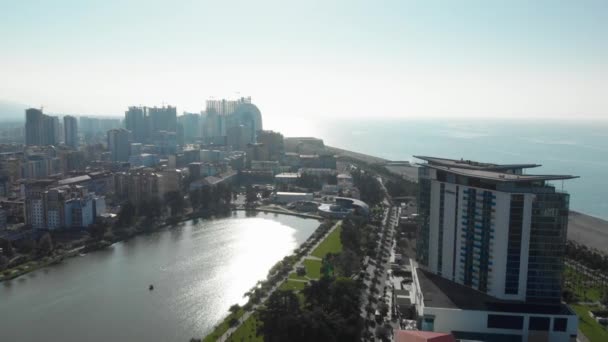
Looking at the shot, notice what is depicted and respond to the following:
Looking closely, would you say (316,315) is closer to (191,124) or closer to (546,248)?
(546,248)

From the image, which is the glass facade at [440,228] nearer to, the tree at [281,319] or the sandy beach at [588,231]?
the tree at [281,319]

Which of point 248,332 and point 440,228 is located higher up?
point 440,228

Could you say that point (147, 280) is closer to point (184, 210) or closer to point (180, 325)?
point (180, 325)

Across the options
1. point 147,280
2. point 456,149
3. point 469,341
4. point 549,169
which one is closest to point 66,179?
point 147,280

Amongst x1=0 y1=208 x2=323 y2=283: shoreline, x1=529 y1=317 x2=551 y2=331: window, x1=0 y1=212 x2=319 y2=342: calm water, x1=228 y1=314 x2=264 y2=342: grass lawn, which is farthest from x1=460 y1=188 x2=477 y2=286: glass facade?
x1=0 y1=208 x2=323 y2=283: shoreline

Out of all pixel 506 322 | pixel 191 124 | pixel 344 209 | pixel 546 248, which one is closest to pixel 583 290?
pixel 546 248

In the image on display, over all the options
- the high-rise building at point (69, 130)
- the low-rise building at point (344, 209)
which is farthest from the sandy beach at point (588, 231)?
the high-rise building at point (69, 130)

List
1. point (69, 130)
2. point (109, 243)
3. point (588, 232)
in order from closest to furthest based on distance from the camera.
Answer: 1. point (109, 243)
2. point (588, 232)
3. point (69, 130)
